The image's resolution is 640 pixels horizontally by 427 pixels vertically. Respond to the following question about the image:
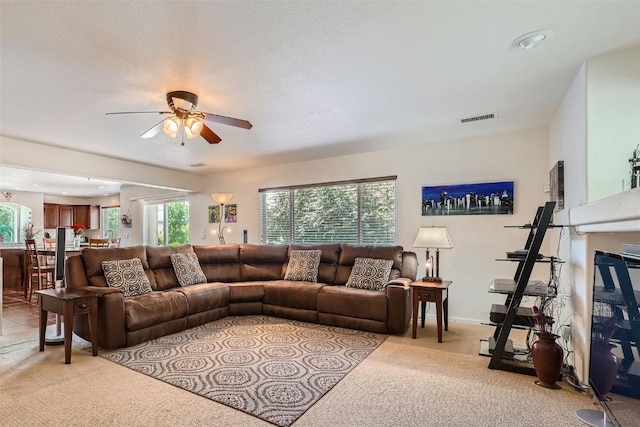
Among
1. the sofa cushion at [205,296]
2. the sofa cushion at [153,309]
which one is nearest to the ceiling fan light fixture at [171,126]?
the sofa cushion at [153,309]

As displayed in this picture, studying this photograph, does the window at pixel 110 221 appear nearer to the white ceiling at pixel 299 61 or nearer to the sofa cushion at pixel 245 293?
the white ceiling at pixel 299 61

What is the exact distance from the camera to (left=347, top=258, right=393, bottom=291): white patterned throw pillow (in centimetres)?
414

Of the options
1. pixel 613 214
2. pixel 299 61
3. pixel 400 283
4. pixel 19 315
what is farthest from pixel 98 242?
pixel 613 214

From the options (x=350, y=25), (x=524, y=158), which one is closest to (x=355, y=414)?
(x=350, y=25)

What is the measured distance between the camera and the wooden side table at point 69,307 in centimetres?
294

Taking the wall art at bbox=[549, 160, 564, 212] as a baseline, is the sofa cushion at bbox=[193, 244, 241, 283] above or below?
below

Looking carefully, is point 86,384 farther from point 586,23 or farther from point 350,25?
point 586,23

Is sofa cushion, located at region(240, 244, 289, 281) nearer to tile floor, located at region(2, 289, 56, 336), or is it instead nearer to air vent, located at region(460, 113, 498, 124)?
tile floor, located at region(2, 289, 56, 336)

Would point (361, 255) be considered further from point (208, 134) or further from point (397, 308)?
point (208, 134)

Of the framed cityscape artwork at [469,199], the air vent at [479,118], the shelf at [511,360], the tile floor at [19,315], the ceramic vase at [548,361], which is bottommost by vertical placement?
the tile floor at [19,315]

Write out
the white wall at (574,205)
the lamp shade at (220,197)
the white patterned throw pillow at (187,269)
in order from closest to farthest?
the white wall at (574,205) → the white patterned throw pillow at (187,269) → the lamp shade at (220,197)

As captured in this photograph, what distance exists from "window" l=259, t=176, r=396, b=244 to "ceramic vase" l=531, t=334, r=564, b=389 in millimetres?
2526

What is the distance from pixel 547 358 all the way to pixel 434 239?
165 centimetres

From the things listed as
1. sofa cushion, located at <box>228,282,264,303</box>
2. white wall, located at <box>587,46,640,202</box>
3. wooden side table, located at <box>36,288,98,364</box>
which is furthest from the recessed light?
wooden side table, located at <box>36,288,98,364</box>
